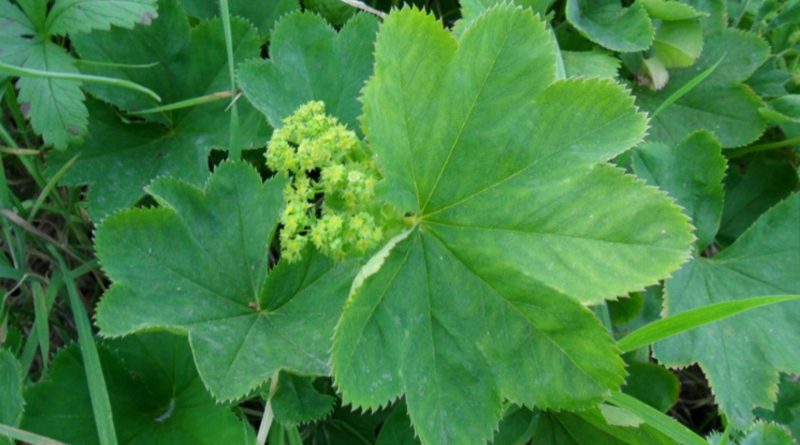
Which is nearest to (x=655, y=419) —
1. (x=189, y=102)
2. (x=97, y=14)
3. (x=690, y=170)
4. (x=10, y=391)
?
(x=690, y=170)

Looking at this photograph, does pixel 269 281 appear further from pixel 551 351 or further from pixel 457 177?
pixel 551 351

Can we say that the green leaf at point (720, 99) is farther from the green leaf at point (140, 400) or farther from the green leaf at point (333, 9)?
the green leaf at point (140, 400)

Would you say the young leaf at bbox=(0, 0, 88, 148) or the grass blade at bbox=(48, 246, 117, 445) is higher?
the young leaf at bbox=(0, 0, 88, 148)

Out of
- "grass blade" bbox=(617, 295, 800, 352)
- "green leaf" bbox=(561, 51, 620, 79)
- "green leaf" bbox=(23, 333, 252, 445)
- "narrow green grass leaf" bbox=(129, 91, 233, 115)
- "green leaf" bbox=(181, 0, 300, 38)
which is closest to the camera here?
"grass blade" bbox=(617, 295, 800, 352)

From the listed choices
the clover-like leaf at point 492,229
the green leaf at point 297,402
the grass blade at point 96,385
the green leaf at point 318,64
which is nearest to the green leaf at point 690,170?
the clover-like leaf at point 492,229

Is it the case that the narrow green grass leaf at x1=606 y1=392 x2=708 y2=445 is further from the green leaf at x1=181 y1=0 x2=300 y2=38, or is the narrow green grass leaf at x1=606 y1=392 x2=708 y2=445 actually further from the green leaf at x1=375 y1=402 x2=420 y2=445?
the green leaf at x1=181 y1=0 x2=300 y2=38

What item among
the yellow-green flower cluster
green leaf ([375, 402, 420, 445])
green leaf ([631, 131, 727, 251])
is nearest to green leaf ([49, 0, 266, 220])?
the yellow-green flower cluster
